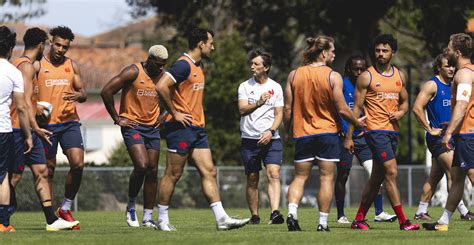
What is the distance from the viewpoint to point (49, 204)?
1562 centimetres

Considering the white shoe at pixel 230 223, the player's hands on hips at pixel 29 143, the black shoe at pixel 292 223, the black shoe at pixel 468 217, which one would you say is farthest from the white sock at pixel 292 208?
the black shoe at pixel 468 217

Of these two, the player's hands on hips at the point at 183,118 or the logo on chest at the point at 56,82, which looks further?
the logo on chest at the point at 56,82

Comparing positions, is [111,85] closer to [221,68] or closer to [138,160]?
[138,160]

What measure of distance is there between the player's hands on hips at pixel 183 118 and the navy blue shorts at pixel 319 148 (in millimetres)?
1349

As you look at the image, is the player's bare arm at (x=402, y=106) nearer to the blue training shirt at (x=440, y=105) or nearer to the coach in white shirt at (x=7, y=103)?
the blue training shirt at (x=440, y=105)

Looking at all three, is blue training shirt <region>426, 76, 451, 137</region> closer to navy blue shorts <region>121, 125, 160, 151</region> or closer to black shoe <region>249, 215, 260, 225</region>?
black shoe <region>249, 215, 260, 225</region>

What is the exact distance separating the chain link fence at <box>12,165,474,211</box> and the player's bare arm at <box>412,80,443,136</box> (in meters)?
14.3

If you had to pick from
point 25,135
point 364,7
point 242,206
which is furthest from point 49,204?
point 364,7

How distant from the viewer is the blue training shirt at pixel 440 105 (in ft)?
58.5

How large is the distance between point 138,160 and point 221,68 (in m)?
28.2

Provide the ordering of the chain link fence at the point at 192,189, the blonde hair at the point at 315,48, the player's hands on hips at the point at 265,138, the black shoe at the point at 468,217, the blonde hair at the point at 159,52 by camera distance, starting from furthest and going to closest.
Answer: the chain link fence at the point at 192,189
the black shoe at the point at 468,217
the player's hands on hips at the point at 265,138
the blonde hair at the point at 159,52
the blonde hair at the point at 315,48

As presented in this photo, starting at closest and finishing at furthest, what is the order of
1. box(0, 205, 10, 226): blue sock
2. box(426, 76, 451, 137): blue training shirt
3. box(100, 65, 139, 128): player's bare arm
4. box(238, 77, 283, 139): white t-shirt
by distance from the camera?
box(0, 205, 10, 226): blue sock < box(100, 65, 139, 128): player's bare arm < box(426, 76, 451, 137): blue training shirt < box(238, 77, 283, 139): white t-shirt

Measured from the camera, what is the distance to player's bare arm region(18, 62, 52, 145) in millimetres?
14891

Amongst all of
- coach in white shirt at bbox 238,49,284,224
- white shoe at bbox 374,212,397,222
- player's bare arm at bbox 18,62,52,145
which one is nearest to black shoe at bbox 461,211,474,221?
white shoe at bbox 374,212,397,222
